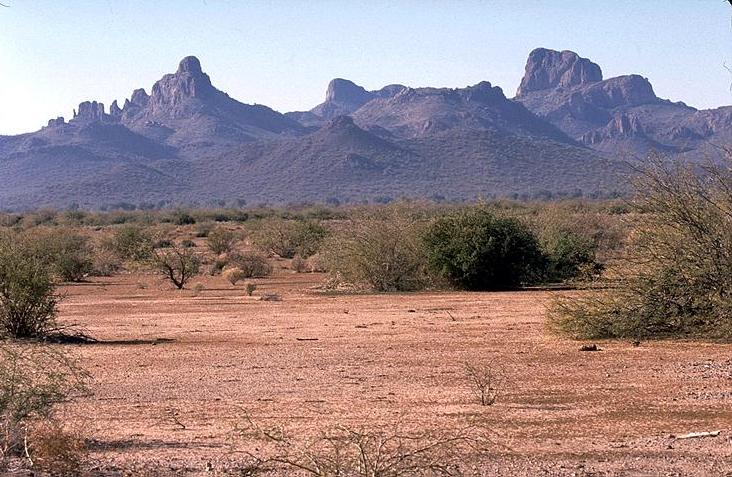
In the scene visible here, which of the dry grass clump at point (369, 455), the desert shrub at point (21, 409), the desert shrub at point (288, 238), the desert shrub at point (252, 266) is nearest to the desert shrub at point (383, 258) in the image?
the desert shrub at point (252, 266)

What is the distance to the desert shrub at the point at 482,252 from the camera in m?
40.3

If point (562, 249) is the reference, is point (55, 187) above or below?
above

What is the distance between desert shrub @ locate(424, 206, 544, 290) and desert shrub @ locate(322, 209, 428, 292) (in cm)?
76

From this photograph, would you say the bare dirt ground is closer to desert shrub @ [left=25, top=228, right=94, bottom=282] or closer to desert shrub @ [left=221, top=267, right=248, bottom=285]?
desert shrub @ [left=221, top=267, right=248, bottom=285]

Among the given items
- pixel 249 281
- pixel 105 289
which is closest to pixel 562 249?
pixel 249 281

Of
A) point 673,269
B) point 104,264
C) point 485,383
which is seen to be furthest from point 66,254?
point 485,383

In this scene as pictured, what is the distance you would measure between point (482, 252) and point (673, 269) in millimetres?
17772

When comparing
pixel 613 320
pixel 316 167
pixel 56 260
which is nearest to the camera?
pixel 613 320

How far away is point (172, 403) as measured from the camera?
1557cm

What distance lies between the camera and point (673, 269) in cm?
2244

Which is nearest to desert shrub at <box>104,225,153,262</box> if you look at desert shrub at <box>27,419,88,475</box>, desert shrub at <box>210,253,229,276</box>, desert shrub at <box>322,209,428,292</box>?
desert shrub at <box>210,253,229,276</box>

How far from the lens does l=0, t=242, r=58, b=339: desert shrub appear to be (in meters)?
23.6

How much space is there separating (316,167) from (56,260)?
126 meters

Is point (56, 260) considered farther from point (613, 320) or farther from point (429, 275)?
point (613, 320)
